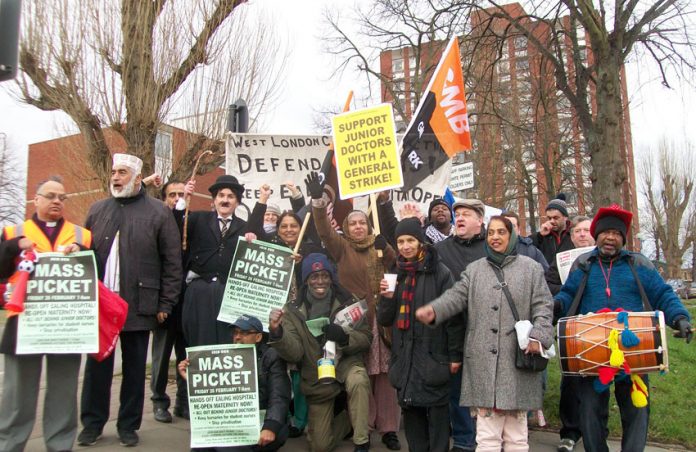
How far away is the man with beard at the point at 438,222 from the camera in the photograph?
633cm

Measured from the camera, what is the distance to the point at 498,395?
412 cm

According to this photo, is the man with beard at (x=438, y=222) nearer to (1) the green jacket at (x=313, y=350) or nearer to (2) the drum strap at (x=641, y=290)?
(1) the green jacket at (x=313, y=350)

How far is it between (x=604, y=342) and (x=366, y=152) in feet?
9.18

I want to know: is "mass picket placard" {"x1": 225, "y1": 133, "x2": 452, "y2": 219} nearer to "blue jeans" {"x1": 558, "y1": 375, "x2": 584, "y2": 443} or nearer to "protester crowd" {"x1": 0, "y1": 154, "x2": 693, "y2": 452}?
"protester crowd" {"x1": 0, "y1": 154, "x2": 693, "y2": 452}

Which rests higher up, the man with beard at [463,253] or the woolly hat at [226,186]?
the woolly hat at [226,186]

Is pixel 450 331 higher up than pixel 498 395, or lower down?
higher up

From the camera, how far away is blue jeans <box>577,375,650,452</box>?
4.32m

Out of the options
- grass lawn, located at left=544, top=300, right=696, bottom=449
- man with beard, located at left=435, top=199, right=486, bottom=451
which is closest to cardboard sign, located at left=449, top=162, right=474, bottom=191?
grass lawn, located at left=544, top=300, right=696, bottom=449

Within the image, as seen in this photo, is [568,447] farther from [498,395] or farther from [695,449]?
[498,395]

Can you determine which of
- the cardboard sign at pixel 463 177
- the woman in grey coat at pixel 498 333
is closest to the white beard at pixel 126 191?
the woman in grey coat at pixel 498 333

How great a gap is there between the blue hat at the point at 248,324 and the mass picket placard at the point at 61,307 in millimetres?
1047

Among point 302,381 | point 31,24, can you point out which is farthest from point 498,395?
point 31,24

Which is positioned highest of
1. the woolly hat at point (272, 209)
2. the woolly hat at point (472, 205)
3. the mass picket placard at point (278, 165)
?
the mass picket placard at point (278, 165)

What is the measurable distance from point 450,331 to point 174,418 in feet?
9.92
